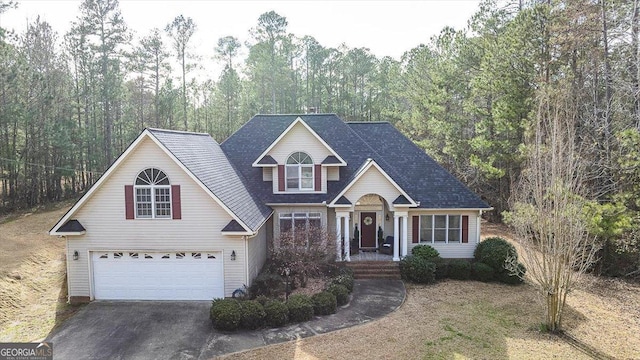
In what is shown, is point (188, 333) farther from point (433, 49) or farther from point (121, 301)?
point (433, 49)

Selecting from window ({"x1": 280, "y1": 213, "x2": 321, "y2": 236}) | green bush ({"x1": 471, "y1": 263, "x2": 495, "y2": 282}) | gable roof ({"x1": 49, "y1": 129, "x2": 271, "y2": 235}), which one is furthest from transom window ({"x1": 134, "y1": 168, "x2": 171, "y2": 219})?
green bush ({"x1": 471, "y1": 263, "x2": 495, "y2": 282})

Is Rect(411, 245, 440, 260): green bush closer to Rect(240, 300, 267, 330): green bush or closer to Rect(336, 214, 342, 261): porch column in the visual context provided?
Rect(336, 214, 342, 261): porch column

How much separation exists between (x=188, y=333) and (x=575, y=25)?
21.0 m

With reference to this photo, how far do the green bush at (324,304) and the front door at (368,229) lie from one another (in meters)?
7.14

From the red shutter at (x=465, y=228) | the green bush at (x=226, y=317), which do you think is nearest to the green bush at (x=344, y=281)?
the green bush at (x=226, y=317)

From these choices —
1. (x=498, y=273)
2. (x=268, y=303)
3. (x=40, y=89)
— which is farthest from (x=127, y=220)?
(x=40, y=89)

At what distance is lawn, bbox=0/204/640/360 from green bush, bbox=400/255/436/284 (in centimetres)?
40

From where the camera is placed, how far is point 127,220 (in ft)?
49.4

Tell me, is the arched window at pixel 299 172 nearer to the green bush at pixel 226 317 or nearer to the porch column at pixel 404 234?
the porch column at pixel 404 234

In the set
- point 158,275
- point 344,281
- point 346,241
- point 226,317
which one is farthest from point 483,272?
point 158,275

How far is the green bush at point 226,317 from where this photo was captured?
41.3ft

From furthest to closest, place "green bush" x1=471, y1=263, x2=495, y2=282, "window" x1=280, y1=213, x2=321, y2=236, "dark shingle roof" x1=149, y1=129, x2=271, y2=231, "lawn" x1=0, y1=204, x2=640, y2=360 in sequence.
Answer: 1. "window" x1=280, y1=213, x2=321, y2=236
2. "green bush" x1=471, y1=263, x2=495, y2=282
3. "dark shingle roof" x1=149, y1=129, x2=271, y2=231
4. "lawn" x1=0, y1=204, x2=640, y2=360

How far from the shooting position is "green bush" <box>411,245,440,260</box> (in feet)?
59.3

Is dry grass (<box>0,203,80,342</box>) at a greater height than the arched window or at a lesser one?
lesser
